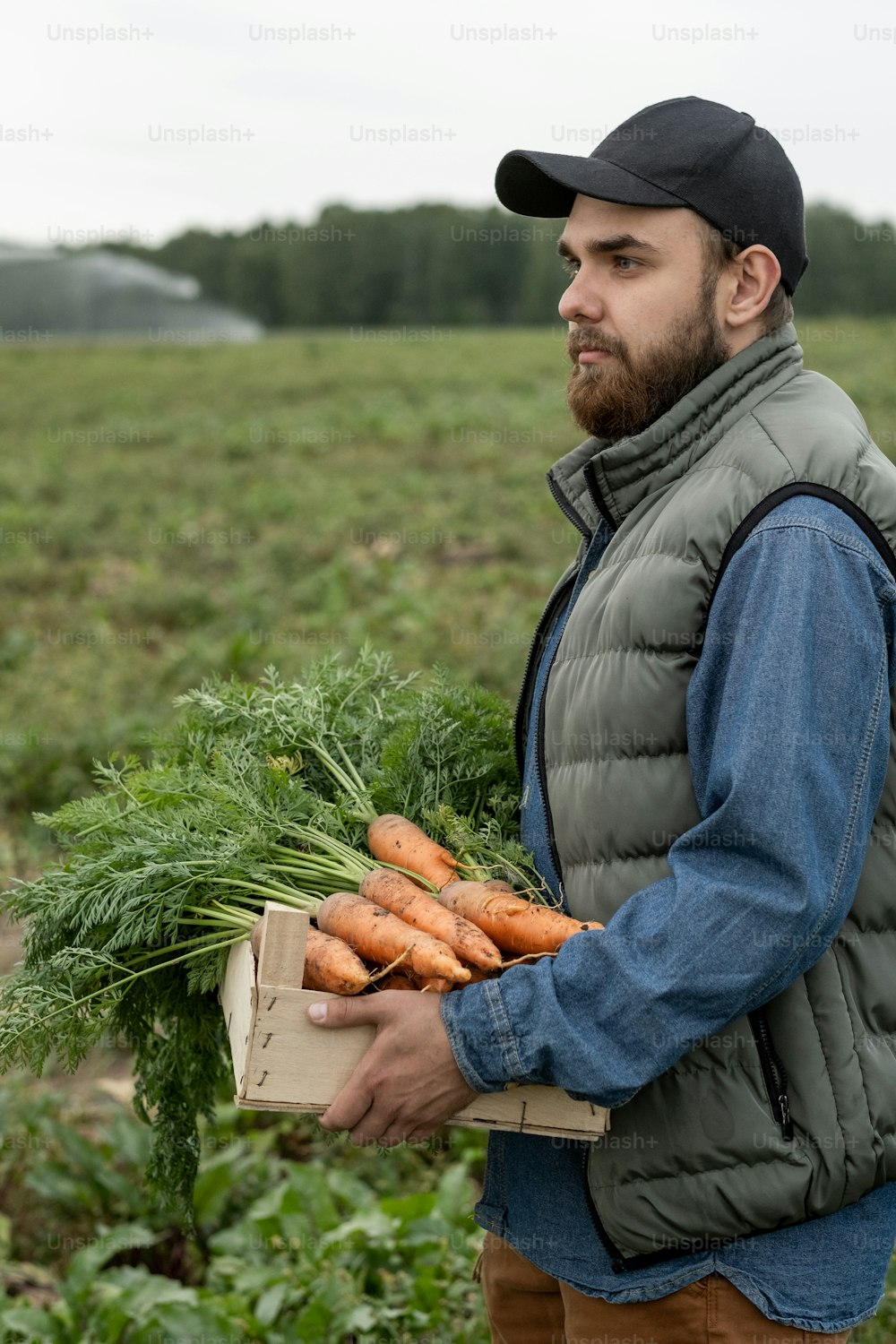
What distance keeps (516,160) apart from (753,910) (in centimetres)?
153

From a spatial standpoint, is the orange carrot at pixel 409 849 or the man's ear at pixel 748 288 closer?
the man's ear at pixel 748 288

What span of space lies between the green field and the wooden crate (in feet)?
6.56

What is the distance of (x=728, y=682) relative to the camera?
1.93 meters

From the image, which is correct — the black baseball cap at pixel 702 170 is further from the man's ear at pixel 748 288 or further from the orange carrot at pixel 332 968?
the orange carrot at pixel 332 968

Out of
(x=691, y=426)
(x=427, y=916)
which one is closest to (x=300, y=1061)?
(x=427, y=916)

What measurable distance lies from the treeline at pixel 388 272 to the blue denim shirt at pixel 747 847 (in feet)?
151

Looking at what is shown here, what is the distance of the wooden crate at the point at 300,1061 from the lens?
206cm

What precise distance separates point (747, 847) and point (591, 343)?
1.05 meters

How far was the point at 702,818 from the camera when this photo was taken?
2.09 m

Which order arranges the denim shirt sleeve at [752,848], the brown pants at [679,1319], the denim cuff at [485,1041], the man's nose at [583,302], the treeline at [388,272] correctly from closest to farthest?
the denim shirt sleeve at [752,848]
the denim cuff at [485,1041]
the brown pants at [679,1319]
the man's nose at [583,302]
the treeline at [388,272]

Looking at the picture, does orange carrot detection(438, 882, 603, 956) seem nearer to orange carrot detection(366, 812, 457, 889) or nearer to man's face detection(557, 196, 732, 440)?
orange carrot detection(366, 812, 457, 889)

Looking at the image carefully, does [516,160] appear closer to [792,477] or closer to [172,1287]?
[792,477]

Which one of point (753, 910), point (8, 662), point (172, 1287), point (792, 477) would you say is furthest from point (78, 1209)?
point (8, 662)

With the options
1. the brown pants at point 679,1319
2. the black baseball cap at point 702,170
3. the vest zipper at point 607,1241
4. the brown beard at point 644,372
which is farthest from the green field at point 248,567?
the black baseball cap at point 702,170
